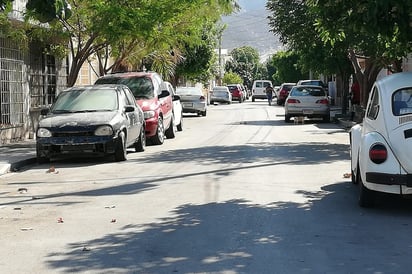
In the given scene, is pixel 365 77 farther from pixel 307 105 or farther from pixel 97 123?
pixel 97 123

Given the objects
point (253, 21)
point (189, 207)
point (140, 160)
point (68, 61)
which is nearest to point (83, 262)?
point (189, 207)

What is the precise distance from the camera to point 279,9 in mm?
21422

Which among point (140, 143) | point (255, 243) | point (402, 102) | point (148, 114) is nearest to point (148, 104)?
point (148, 114)

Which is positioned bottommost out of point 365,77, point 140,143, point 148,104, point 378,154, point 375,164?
point 140,143

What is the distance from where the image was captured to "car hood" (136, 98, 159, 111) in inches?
688

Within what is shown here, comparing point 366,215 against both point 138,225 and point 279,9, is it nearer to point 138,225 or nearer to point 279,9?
point 138,225

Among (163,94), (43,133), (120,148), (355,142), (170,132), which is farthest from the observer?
(170,132)

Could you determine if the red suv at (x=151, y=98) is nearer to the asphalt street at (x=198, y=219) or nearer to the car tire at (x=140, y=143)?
the car tire at (x=140, y=143)

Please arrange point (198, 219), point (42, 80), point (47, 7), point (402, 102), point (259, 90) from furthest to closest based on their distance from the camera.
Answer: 1. point (259, 90)
2. point (42, 80)
3. point (402, 102)
4. point (198, 219)
5. point (47, 7)

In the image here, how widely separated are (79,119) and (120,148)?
1.04 meters

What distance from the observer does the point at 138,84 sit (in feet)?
60.7

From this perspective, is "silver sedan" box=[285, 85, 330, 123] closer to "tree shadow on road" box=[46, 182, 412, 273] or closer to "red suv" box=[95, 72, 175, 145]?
"red suv" box=[95, 72, 175, 145]

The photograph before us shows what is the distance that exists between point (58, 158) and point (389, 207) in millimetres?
8788

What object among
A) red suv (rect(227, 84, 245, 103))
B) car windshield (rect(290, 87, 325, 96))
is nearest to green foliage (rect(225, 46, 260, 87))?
red suv (rect(227, 84, 245, 103))
